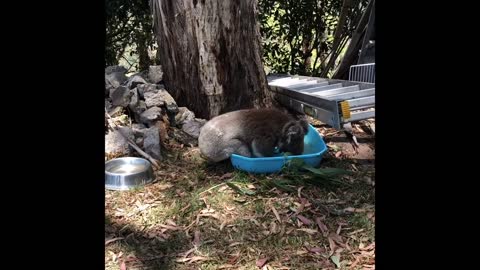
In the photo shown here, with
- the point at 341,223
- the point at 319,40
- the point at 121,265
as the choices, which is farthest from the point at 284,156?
the point at 319,40

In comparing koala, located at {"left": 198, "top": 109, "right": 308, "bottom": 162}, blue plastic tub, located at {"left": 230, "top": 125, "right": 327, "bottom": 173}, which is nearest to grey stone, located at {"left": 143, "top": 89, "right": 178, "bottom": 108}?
koala, located at {"left": 198, "top": 109, "right": 308, "bottom": 162}

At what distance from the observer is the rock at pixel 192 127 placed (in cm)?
555

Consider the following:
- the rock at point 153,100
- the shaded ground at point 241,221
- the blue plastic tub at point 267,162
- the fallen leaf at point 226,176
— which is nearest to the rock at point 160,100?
the rock at point 153,100

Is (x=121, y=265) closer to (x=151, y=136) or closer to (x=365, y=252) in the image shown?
(x=365, y=252)

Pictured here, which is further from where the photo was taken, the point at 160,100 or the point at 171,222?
the point at 160,100

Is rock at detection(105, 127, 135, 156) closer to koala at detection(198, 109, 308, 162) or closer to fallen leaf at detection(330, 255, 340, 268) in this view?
koala at detection(198, 109, 308, 162)

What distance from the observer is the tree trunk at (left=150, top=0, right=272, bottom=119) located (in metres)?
5.52

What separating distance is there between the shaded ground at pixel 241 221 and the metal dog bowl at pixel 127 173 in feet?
0.32

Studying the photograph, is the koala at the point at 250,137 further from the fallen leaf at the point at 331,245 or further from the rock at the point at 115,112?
the fallen leaf at the point at 331,245

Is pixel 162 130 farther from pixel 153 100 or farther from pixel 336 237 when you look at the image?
pixel 336 237

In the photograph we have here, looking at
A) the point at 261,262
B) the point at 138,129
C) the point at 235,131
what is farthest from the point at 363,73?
the point at 261,262

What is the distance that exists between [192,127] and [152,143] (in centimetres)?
72

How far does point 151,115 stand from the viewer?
541cm
